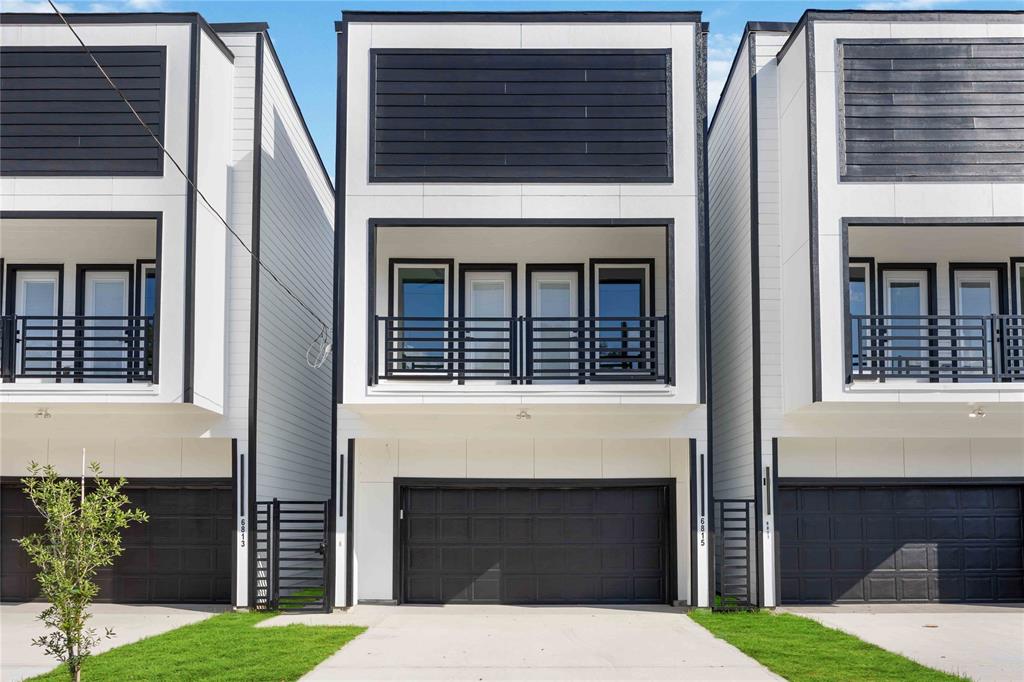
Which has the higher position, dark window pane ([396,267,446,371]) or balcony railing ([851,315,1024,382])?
dark window pane ([396,267,446,371])

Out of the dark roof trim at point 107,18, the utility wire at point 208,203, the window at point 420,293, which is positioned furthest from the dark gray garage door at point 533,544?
the dark roof trim at point 107,18

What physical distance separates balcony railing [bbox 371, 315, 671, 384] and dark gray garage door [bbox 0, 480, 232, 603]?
3630 mm

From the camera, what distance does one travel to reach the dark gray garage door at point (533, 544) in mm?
17766

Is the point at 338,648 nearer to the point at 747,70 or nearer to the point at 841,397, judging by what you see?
the point at 841,397

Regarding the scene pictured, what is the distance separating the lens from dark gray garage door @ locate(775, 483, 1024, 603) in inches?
686

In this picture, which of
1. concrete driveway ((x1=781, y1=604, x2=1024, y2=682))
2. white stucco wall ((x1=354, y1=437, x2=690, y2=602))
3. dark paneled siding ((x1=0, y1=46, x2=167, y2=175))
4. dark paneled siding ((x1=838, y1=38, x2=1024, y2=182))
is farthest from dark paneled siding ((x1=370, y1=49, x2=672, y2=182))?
concrete driveway ((x1=781, y1=604, x2=1024, y2=682))

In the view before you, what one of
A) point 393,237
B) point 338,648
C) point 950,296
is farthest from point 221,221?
point 950,296

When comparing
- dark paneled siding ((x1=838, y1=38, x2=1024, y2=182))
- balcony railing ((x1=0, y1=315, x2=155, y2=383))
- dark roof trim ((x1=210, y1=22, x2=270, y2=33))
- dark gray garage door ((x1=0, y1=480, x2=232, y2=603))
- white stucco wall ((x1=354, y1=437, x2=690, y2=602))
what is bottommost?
dark gray garage door ((x1=0, y1=480, x2=232, y2=603))

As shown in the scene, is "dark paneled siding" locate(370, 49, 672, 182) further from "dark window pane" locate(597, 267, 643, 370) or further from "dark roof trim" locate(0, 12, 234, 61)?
"dark roof trim" locate(0, 12, 234, 61)

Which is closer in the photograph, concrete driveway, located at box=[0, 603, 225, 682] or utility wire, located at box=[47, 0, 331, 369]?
concrete driveway, located at box=[0, 603, 225, 682]

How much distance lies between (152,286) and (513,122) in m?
6.68

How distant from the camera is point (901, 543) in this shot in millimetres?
17562

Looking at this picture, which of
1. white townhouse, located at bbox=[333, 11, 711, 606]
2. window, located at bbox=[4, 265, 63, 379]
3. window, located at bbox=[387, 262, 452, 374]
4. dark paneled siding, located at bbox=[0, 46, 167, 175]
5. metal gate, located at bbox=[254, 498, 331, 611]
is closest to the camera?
dark paneled siding, located at bbox=[0, 46, 167, 175]

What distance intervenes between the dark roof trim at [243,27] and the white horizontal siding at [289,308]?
0.35 meters
